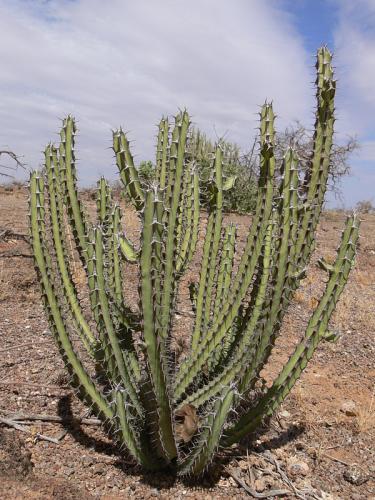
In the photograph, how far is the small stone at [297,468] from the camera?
2.87 metres

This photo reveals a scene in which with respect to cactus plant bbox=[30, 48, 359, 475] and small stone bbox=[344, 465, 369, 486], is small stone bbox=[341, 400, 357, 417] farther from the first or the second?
cactus plant bbox=[30, 48, 359, 475]

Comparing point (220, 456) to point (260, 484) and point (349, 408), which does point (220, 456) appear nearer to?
point (260, 484)

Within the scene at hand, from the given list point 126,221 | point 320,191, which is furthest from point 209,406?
point 126,221

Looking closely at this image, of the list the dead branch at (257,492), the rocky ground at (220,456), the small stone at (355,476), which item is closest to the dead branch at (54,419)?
the rocky ground at (220,456)

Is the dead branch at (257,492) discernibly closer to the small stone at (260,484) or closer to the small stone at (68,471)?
the small stone at (260,484)

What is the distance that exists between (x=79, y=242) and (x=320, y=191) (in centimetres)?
151

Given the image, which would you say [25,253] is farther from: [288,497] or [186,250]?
[288,497]

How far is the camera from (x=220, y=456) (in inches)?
113

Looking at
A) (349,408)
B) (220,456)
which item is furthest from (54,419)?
(349,408)

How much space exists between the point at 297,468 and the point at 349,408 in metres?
0.95

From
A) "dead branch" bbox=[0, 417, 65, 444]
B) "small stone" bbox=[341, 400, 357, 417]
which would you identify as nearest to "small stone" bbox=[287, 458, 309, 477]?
"small stone" bbox=[341, 400, 357, 417]

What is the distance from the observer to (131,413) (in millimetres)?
2664

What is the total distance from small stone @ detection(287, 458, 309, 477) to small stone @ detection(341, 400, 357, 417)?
2.65ft

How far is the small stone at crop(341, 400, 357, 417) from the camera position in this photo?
11.9ft
